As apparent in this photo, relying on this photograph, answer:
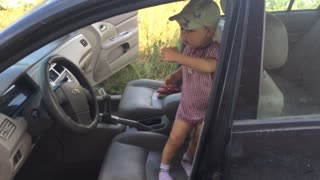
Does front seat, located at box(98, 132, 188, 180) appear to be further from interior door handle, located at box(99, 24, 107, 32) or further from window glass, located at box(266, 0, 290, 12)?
interior door handle, located at box(99, 24, 107, 32)

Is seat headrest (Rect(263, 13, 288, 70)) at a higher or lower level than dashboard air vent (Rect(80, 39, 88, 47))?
Answer: higher

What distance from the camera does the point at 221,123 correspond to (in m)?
1.71

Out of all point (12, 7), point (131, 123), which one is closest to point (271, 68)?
point (131, 123)

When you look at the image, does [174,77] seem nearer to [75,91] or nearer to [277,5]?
[75,91]

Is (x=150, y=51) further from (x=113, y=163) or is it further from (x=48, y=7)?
(x=48, y=7)

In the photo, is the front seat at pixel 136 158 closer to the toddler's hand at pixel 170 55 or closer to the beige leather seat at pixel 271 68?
the toddler's hand at pixel 170 55

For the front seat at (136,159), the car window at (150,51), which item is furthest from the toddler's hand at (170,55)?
the car window at (150,51)

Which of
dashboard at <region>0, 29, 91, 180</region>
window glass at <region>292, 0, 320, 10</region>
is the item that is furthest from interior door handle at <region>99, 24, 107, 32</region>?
window glass at <region>292, 0, 320, 10</region>

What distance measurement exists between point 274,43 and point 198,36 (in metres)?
0.55

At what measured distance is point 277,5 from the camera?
5.93 ft

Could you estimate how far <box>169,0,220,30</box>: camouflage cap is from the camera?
7.11 ft

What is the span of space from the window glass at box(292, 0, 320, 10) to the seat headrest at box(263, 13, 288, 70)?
14cm

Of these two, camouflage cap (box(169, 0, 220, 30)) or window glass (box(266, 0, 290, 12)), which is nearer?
window glass (box(266, 0, 290, 12))

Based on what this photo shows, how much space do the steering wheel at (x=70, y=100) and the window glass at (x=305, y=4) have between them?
1.13 metres
